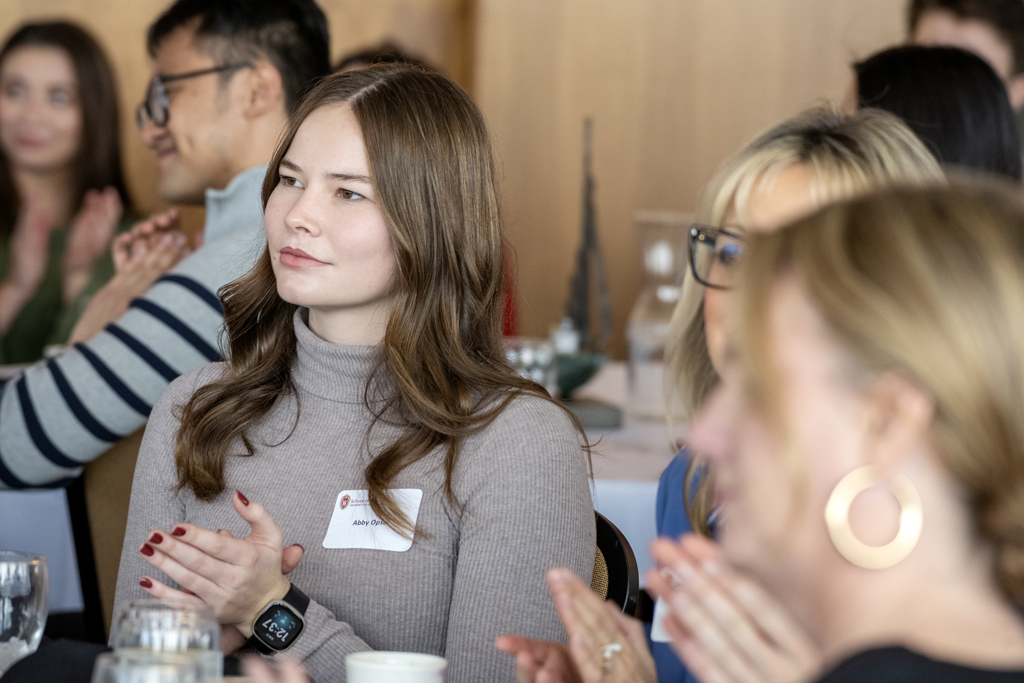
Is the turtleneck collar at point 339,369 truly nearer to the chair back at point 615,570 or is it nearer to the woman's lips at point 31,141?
the chair back at point 615,570

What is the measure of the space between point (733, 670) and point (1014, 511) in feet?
0.67

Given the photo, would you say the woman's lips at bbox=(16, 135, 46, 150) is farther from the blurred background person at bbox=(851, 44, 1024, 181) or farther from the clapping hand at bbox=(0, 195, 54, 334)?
the blurred background person at bbox=(851, 44, 1024, 181)

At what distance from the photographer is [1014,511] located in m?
0.60

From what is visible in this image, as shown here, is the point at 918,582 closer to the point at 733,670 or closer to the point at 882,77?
the point at 733,670

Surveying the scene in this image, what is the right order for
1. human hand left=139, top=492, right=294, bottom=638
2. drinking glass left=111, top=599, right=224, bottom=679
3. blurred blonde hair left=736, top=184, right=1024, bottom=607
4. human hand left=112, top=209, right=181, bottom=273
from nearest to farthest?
blurred blonde hair left=736, top=184, right=1024, bottom=607, drinking glass left=111, top=599, right=224, bottom=679, human hand left=139, top=492, right=294, bottom=638, human hand left=112, top=209, right=181, bottom=273

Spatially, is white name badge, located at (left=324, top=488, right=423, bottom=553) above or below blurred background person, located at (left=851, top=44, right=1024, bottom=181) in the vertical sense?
below

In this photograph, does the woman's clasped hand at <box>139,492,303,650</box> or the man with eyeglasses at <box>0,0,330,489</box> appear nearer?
the woman's clasped hand at <box>139,492,303,650</box>

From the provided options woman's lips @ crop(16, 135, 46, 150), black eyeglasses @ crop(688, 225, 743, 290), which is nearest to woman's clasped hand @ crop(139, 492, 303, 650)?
black eyeglasses @ crop(688, 225, 743, 290)

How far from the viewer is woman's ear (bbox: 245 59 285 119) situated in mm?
2172

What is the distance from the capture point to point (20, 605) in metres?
0.90

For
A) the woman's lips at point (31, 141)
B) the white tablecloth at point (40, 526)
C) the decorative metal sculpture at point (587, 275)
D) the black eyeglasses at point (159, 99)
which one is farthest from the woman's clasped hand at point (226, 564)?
the woman's lips at point (31, 141)

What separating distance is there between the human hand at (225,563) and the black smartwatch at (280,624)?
0.06 feet

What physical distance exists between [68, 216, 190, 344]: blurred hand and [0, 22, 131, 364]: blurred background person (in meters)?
1.51

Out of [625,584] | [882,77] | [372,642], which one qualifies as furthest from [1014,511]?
[882,77]
